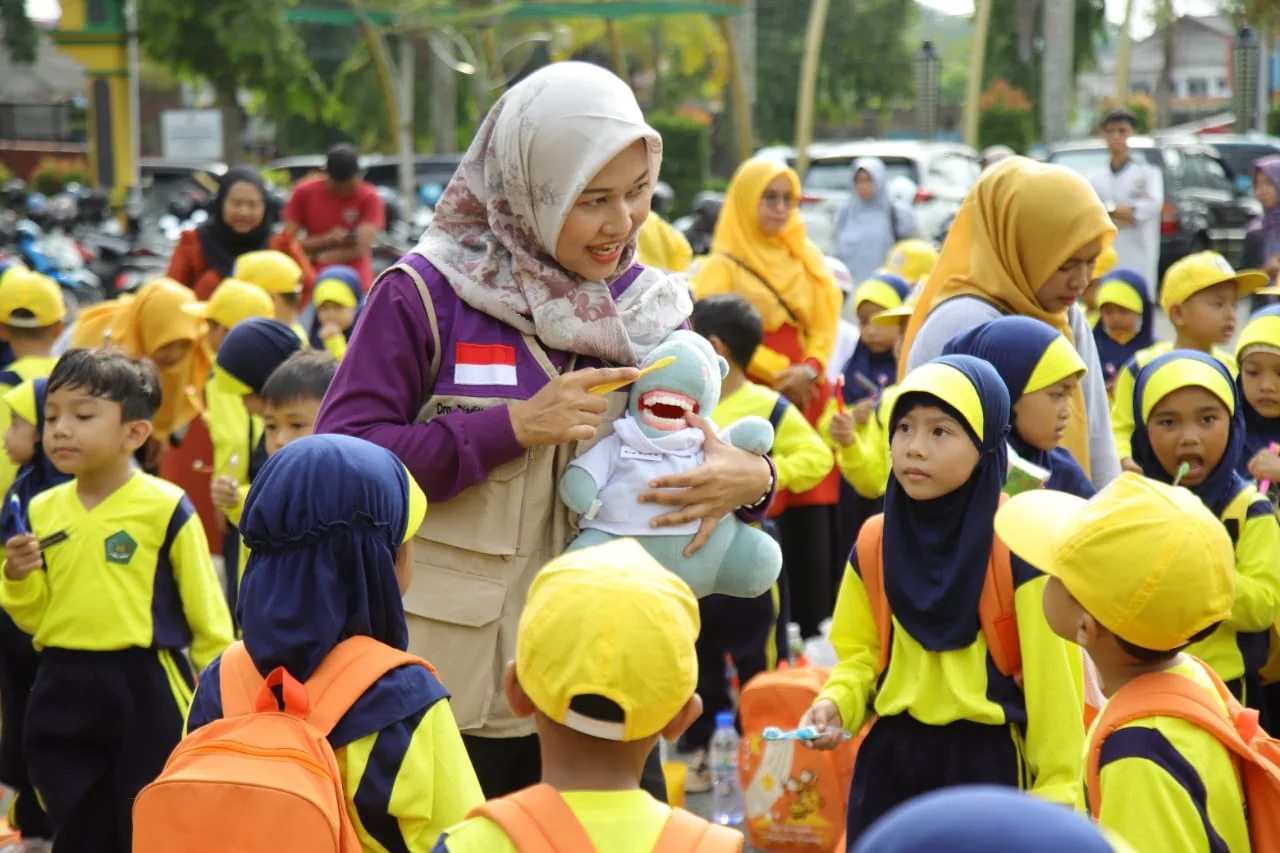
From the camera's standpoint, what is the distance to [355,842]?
99.9 inches

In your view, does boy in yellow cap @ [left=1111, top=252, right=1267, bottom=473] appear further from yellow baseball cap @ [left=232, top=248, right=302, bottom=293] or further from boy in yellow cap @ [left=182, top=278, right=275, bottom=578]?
yellow baseball cap @ [left=232, top=248, right=302, bottom=293]

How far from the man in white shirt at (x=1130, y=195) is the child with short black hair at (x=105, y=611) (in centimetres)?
1023

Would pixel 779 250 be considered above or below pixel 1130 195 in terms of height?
below

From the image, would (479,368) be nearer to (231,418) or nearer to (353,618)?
(353,618)

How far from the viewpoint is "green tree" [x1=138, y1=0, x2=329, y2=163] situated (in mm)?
32250

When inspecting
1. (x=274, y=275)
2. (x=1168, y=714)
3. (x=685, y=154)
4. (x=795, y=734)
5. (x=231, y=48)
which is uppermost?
(x=231, y=48)

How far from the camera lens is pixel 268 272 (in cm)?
805

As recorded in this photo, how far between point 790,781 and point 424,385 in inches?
102

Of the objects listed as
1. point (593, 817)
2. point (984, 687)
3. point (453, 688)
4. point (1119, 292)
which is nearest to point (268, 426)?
point (453, 688)

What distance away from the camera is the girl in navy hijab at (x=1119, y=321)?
817 centimetres

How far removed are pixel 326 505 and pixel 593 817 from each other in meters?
0.75

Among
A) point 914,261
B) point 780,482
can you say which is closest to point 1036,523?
point 780,482

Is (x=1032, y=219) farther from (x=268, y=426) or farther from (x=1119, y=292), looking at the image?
(x=1119, y=292)

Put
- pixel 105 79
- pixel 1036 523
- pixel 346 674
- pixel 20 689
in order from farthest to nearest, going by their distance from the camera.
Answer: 1. pixel 105 79
2. pixel 20 689
3. pixel 1036 523
4. pixel 346 674
